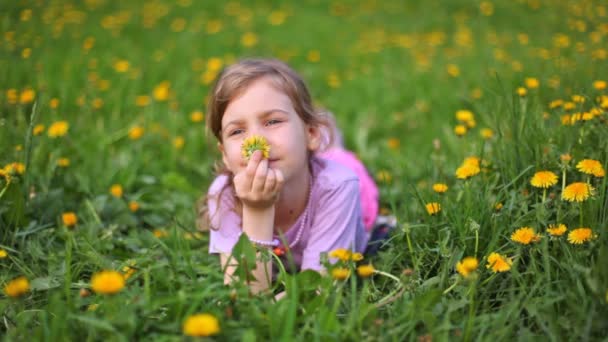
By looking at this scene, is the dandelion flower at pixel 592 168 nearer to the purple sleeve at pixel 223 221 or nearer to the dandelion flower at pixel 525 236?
the dandelion flower at pixel 525 236

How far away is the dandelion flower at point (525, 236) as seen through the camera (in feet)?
4.21

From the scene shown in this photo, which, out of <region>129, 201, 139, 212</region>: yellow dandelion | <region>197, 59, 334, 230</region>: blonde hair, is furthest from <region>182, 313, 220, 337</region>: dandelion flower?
<region>129, 201, 139, 212</region>: yellow dandelion

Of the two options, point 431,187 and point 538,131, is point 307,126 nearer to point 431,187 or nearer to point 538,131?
point 431,187

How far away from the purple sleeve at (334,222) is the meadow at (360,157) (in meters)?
0.13

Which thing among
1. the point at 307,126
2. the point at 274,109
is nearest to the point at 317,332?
the point at 274,109

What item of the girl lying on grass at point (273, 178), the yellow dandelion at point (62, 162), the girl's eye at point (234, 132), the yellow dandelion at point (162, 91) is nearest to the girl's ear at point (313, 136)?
the girl lying on grass at point (273, 178)

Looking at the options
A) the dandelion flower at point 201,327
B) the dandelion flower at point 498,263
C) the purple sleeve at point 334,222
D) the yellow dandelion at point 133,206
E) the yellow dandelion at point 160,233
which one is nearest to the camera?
the dandelion flower at point 201,327

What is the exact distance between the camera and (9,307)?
4.33 feet

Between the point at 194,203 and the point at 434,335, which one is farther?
the point at 194,203

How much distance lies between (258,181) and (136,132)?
139 centimetres

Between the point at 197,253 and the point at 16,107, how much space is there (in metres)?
1.36

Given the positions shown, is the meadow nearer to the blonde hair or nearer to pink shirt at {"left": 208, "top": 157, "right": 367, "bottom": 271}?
pink shirt at {"left": 208, "top": 157, "right": 367, "bottom": 271}

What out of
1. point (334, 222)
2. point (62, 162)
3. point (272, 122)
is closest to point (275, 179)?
point (272, 122)

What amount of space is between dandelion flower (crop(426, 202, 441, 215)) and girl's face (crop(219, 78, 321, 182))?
415 millimetres
